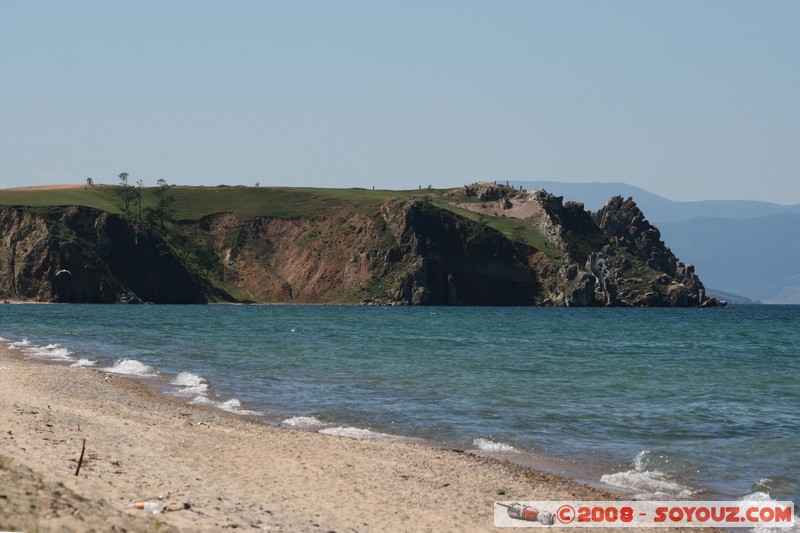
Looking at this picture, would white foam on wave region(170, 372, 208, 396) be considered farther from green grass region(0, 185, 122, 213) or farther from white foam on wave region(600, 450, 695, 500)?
green grass region(0, 185, 122, 213)

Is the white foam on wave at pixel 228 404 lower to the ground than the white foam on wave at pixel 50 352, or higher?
higher

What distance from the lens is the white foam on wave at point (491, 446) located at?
24.6 m

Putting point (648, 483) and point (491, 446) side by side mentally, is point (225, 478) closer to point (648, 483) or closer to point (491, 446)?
point (491, 446)

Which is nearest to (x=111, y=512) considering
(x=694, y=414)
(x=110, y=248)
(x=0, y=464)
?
(x=0, y=464)

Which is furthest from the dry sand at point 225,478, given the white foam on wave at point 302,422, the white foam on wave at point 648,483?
the white foam on wave at point 302,422

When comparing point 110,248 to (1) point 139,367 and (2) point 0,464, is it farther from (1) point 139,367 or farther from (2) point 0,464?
(2) point 0,464

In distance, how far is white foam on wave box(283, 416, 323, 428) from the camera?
1106 inches

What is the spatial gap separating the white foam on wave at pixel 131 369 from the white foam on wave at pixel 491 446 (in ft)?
73.2

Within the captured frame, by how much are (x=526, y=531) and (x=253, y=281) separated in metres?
184

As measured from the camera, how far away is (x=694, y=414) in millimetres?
32156

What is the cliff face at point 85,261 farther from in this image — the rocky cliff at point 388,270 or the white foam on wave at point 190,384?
the white foam on wave at point 190,384

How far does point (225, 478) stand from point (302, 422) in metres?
10.4

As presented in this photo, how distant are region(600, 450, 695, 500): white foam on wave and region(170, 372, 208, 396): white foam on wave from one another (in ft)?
62.2

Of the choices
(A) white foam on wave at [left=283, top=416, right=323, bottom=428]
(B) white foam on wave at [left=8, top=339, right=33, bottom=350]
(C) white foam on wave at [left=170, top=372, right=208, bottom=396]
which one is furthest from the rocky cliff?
(A) white foam on wave at [left=283, top=416, right=323, bottom=428]
